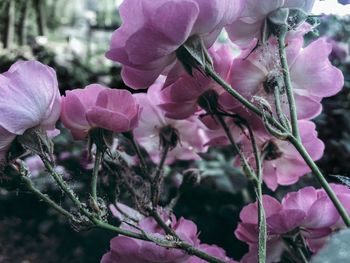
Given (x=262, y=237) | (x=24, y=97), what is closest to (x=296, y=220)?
(x=262, y=237)

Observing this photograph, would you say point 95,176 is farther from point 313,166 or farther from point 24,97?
point 313,166

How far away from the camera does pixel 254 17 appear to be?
1.83 ft

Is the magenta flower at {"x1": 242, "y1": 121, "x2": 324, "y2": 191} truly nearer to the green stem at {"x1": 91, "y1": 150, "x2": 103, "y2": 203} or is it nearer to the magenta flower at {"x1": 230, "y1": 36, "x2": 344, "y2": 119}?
the magenta flower at {"x1": 230, "y1": 36, "x2": 344, "y2": 119}

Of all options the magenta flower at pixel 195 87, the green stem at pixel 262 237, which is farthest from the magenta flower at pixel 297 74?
the green stem at pixel 262 237

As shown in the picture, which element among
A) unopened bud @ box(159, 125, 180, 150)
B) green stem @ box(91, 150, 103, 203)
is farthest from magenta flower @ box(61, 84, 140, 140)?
unopened bud @ box(159, 125, 180, 150)

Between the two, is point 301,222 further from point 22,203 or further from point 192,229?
point 22,203

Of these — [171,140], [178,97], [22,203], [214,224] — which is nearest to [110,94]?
[178,97]

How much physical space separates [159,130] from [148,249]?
22 centimetres

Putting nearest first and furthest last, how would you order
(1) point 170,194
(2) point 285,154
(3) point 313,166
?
(3) point 313,166 → (2) point 285,154 → (1) point 170,194

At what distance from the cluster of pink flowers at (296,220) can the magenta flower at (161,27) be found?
0.19 metres

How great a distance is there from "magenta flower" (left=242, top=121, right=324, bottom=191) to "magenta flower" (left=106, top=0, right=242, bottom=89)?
18 centimetres

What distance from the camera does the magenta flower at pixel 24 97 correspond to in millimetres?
529

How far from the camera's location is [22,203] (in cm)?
243

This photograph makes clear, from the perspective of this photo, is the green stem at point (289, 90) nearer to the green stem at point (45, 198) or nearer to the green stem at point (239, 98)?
the green stem at point (239, 98)
